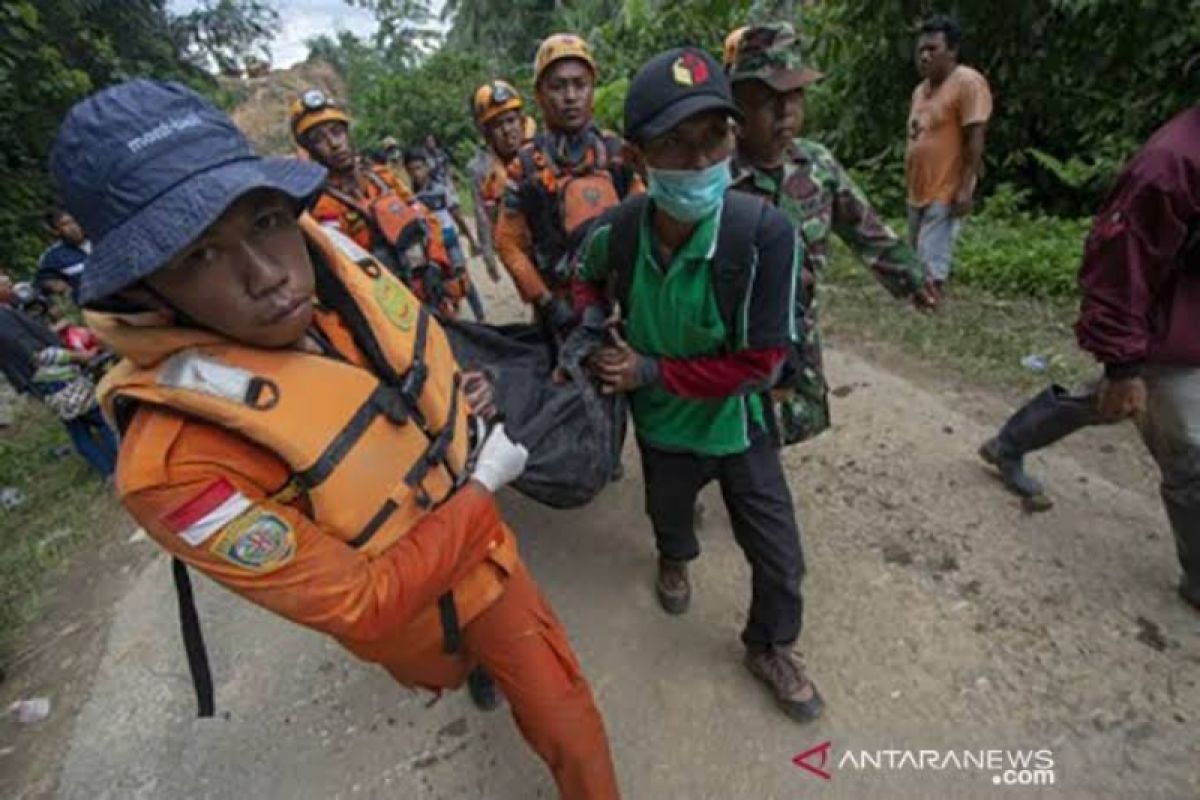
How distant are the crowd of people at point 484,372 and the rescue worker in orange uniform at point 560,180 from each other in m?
0.03

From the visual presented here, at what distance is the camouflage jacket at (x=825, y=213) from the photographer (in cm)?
240

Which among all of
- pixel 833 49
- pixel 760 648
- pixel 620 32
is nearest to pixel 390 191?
pixel 760 648

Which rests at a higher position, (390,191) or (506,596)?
(390,191)

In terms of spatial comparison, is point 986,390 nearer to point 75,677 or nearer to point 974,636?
point 974,636

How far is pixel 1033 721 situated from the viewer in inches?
84.8

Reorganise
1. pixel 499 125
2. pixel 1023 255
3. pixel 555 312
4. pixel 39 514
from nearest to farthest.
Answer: pixel 555 312
pixel 499 125
pixel 39 514
pixel 1023 255

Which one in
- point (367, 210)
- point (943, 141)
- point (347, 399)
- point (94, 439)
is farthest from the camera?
point (943, 141)

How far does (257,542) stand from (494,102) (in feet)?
12.0

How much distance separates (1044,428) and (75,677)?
4305 millimetres

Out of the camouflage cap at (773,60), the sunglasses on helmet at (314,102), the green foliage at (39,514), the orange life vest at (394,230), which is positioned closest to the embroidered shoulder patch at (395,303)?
the camouflage cap at (773,60)

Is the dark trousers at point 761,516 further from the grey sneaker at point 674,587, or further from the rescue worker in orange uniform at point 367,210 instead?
the rescue worker in orange uniform at point 367,210

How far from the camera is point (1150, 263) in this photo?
2.00m

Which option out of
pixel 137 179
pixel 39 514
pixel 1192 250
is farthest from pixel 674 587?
pixel 39 514

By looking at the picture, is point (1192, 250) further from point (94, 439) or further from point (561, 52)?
point (94, 439)
